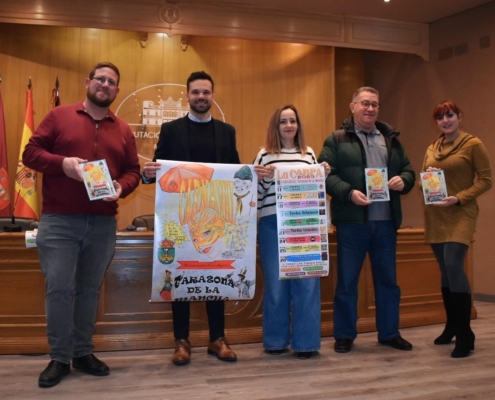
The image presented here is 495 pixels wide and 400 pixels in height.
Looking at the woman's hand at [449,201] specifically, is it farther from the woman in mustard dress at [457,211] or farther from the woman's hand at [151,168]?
the woman's hand at [151,168]

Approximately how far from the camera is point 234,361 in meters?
2.87

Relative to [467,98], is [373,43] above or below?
above

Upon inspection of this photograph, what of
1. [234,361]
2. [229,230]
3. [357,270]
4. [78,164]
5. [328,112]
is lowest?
[234,361]

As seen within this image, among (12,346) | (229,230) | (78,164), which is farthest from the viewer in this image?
(12,346)

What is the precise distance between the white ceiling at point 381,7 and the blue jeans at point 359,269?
12.8 feet

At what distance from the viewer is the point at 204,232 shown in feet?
9.08

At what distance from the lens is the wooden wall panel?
6016mm

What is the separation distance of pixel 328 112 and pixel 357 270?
→ 156 inches

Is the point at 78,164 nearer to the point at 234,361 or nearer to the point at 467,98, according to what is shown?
the point at 234,361

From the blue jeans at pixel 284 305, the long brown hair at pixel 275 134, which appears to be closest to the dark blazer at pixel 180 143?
the long brown hair at pixel 275 134

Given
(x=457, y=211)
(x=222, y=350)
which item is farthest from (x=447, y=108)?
(x=222, y=350)

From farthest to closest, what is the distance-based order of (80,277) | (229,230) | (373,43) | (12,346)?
1. (373,43)
2. (12,346)
3. (229,230)
4. (80,277)

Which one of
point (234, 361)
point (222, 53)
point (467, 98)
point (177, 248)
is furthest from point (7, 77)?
point (467, 98)

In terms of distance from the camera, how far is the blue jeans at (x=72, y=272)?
2.44 meters
